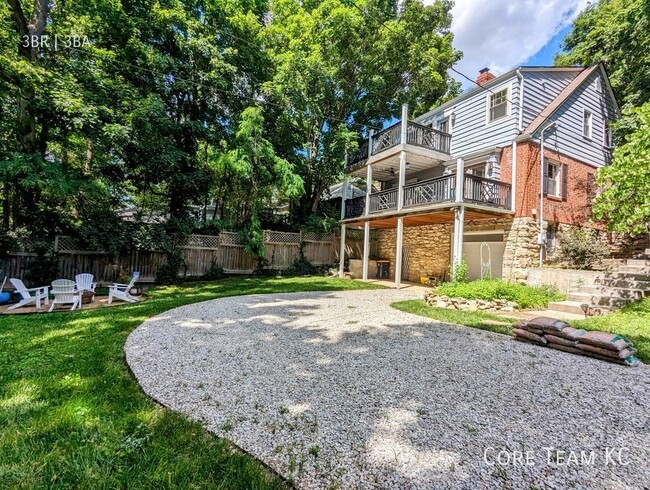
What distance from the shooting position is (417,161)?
13016 millimetres

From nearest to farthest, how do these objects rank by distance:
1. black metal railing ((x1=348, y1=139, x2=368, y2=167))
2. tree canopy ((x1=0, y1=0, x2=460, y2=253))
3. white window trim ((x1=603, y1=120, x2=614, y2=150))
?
tree canopy ((x1=0, y1=0, x2=460, y2=253)), white window trim ((x1=603, y1=120, x2=614, y2=150)), black metal railing ((x1=348, y1=139, x2=368, y2=167))

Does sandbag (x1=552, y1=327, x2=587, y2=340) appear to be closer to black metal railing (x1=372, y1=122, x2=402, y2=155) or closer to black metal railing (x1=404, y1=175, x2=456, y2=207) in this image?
black metal railing (x1=404, y1=175, x2=456, y2=207)

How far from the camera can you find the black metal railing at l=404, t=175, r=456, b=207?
32.7 ft

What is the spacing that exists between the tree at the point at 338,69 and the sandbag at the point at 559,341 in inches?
484

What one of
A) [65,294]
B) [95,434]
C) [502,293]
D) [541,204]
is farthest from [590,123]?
[65,294]

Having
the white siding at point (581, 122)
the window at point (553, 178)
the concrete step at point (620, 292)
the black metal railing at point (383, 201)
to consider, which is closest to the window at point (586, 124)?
the white siding at point (581, 122)

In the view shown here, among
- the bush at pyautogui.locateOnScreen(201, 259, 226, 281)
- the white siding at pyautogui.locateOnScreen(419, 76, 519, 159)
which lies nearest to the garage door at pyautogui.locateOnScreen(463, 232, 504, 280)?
the white siding at pyautogui.locateOnScreen(419, 76, 519, 159)

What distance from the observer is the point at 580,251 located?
32.5ft

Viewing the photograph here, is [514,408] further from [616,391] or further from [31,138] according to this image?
[31,138]

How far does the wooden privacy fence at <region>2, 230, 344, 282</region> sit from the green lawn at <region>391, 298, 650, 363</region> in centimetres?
813

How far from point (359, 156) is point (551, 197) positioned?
25.8ft

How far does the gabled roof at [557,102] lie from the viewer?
1035cm

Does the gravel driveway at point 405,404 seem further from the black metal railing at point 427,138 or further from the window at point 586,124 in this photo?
the window at point 586,124

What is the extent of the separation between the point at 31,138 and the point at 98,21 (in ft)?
18.6
